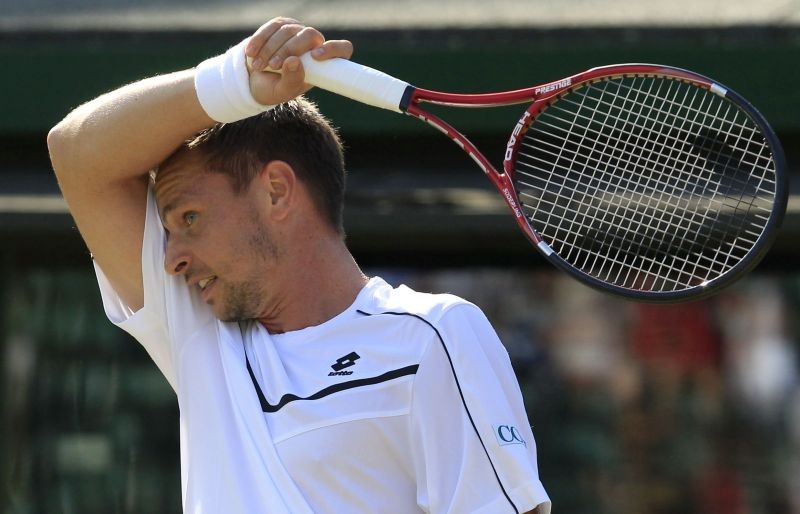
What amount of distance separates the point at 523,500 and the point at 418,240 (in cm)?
283

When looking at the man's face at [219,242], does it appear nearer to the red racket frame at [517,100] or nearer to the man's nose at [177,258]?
the man's nose at [177,258]

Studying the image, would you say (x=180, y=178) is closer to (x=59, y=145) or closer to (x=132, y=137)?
(x=132, y=137)

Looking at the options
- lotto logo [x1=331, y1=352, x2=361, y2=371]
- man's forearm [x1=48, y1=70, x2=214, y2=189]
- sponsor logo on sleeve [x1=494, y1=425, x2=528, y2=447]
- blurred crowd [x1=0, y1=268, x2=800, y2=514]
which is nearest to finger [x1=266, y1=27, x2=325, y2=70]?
man's forearm [x1=48, y1=70, x2=214, y2=189]

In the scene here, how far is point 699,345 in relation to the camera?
541cm

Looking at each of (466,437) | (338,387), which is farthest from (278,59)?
(466,437)

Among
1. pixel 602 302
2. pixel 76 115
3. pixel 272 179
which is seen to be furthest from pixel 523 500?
pixel 602 302

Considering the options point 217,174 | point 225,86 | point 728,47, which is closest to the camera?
point 225,86

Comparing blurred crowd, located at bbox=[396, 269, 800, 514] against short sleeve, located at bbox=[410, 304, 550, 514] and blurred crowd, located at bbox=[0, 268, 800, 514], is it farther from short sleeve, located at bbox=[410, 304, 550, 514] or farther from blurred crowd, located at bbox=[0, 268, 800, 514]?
short sleeve, located at bbox=[410, 304, 550, 514]

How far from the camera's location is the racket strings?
Result: 2826 mm

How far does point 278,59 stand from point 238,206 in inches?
12.3

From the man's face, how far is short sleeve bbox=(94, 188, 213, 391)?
0.03 meters

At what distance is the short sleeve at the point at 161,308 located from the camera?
2518 millimetres

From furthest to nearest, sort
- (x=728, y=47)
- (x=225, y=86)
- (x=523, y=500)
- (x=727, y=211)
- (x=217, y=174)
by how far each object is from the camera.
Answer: (x=728, y=47)
(x=727, y=211)
(x=217, y=174)
(x=225, y=86)
(x=523, y=500)

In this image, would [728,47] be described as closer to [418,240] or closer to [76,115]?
[418,240]
